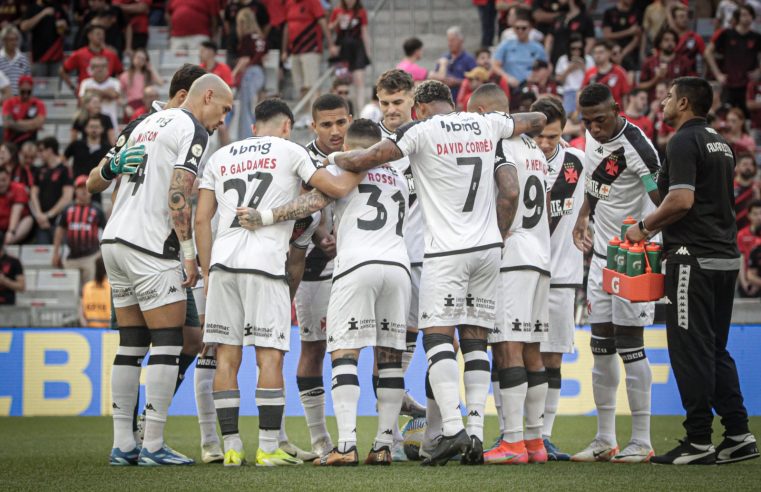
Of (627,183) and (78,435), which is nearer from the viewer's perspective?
(627,183)

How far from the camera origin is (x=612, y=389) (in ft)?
29.9

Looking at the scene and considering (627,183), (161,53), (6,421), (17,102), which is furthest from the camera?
(161,53)

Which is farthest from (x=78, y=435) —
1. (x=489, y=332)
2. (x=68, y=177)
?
(x=68, y=177)

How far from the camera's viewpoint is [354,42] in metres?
19.0

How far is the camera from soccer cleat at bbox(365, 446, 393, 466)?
795 cm

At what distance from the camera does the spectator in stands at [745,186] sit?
15.8 m

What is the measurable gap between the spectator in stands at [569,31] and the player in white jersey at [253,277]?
11.7 meters

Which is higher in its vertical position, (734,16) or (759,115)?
(734,16)

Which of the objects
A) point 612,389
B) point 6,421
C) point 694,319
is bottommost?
point 6,421

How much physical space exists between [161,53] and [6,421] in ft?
32.7

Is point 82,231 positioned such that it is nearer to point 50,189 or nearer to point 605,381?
point 50,189

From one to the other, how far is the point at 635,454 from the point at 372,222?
112 inches

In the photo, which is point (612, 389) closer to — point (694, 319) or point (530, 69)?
point (694, 319)

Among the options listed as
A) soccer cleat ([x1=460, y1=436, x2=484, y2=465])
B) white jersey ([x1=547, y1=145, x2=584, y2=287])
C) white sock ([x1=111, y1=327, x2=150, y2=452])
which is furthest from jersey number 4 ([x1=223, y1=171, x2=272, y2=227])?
white jersey ([x1=547, y1=145, x2=584, y2=287])
